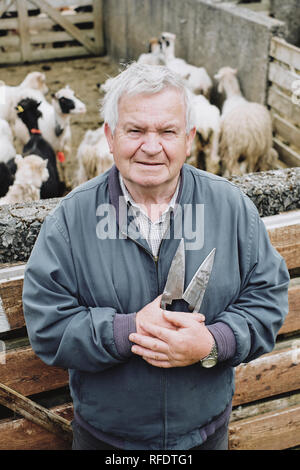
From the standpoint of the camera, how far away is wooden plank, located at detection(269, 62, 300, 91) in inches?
226

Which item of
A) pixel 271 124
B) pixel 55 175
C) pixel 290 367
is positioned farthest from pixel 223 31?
pixel 290 367

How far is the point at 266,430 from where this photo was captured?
288 centimetres

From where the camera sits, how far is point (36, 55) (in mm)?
11984

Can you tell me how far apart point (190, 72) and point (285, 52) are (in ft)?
7.04

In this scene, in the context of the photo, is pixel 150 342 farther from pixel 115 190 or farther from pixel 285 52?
pixel 285 52

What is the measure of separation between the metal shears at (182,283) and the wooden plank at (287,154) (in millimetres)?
4384

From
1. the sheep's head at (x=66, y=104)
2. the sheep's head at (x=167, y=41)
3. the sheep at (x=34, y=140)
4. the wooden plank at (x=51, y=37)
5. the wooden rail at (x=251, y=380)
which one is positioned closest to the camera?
the wooden rail at (x=251, y=380)

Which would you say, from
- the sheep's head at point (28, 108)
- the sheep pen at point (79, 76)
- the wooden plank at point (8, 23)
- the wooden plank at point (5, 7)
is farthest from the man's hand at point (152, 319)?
the wooden plank at point (8, 23)

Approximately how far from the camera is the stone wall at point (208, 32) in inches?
255

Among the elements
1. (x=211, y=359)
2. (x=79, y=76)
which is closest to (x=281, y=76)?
(x=211, y=359)

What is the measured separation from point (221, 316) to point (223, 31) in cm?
623

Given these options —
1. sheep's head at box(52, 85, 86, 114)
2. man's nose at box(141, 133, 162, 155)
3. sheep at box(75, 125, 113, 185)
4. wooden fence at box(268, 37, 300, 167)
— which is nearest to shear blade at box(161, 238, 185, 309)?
man's nose at box(141, 133, 162, 155)

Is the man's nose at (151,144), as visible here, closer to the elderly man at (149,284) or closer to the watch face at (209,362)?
the elderly man at (149,284)

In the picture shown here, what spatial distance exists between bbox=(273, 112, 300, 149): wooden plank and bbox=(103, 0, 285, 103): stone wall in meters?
0.37
